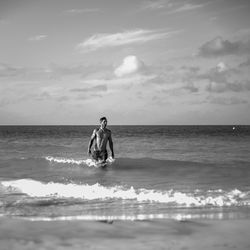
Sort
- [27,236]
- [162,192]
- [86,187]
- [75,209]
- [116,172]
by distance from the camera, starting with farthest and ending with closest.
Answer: [116,172], [86,187], [162,192], [75,209], [27,236]

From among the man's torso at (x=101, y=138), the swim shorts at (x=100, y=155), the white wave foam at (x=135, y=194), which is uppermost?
the man's torso at (x=101, y=138)

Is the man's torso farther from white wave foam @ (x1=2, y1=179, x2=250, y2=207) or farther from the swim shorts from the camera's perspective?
white wave foam @ (x1=2, y1=179, x2=250, y2=207)

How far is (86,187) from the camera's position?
404 inches

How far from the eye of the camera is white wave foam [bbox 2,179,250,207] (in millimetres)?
7938

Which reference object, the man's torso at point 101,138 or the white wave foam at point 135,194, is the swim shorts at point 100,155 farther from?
the white wave foam at point 135,194

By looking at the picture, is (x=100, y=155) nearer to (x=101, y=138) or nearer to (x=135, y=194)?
(x=101, y=138)

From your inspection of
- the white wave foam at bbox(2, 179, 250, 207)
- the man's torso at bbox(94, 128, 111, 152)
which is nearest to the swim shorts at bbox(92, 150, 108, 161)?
the man's torso at bbox(94, 128, 111, 152)

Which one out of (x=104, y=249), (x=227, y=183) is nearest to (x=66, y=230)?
(x=104, y=249)

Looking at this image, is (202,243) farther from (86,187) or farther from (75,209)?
(86,187)

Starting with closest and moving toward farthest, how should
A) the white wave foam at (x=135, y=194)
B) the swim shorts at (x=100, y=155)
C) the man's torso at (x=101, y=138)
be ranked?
the white wave foam at (x=135, y=194)
the man's torso at (x=101, y=138)
the swim shorts at (x=100, y=155)

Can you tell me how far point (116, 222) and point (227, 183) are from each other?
619 cm

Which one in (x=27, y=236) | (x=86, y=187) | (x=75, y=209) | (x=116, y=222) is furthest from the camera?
(x=86, y=187)

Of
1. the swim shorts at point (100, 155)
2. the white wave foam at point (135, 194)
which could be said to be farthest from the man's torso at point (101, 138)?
the white wave foam at point (135, 194)

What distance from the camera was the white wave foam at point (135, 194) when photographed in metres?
7.94
